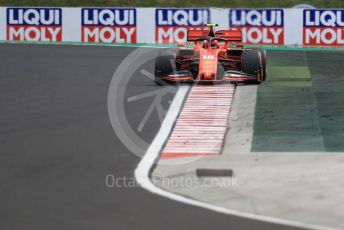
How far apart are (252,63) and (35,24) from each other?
51.5 feet

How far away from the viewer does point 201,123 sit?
687 inches

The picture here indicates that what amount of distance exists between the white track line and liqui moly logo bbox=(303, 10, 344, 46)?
541 inches

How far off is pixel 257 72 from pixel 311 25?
12.1 meters

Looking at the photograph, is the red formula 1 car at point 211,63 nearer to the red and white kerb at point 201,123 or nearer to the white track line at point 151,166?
the red and white kerb at point 201,123

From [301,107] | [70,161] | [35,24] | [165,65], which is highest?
[35,24]

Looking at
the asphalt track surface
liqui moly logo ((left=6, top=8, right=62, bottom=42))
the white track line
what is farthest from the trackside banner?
the white track line

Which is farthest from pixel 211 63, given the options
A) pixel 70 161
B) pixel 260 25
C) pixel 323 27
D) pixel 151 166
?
pixel 323 27

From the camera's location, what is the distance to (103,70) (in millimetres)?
25703

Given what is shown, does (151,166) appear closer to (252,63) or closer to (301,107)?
(301,107)

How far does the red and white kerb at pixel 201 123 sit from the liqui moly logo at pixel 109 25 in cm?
1327

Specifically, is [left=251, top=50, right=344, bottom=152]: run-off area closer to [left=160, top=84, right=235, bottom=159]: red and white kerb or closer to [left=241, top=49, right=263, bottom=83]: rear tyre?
[left=241, top=49, right=263, bottom=83]: rear tyre

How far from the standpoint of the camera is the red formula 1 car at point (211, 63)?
71.3 feet

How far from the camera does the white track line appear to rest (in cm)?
1049

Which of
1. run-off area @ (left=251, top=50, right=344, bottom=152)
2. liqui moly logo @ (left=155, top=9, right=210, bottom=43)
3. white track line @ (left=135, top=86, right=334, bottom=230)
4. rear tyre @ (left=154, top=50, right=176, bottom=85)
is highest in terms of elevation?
liqui moly logo @ (left=155, top=9, right=210, bottom=43)
